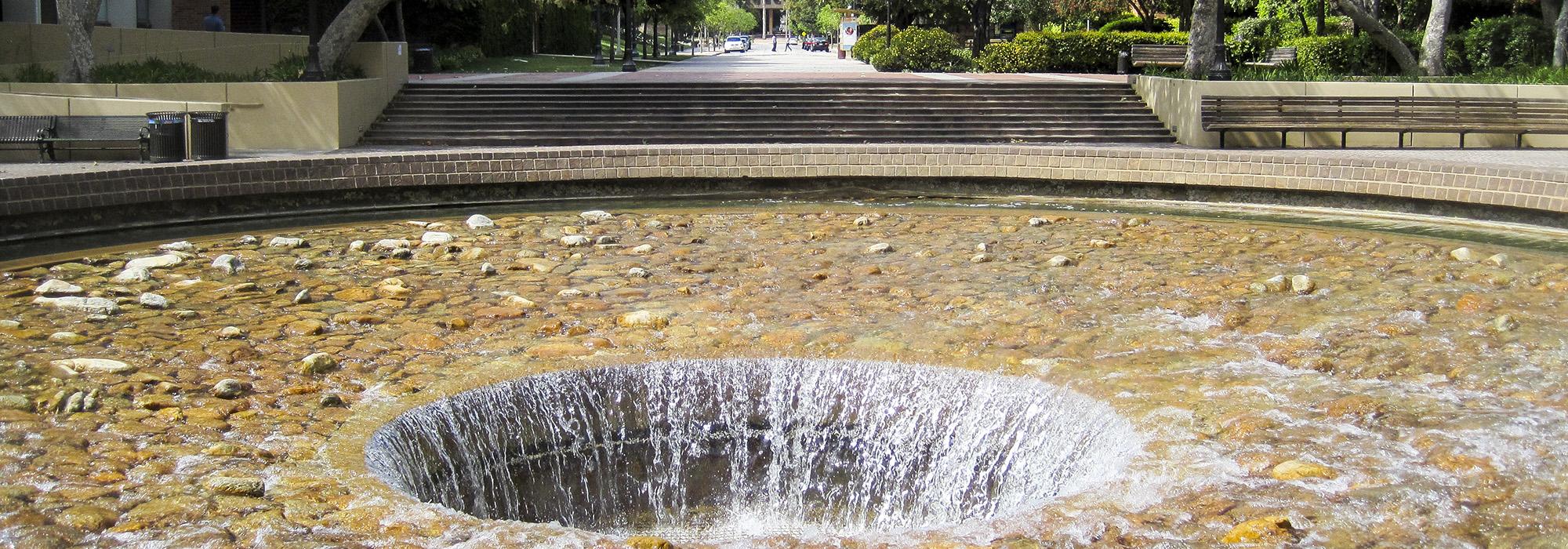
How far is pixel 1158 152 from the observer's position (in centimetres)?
1317

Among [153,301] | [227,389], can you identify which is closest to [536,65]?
[153,301]

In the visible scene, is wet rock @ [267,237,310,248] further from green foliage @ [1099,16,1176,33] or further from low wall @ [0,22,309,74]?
green foliage @ [1099,16,1176,33]

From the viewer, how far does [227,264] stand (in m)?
9.30

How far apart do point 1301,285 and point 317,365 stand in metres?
5.71

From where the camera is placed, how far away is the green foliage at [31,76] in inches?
712

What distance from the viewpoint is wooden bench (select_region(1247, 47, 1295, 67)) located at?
2702cm

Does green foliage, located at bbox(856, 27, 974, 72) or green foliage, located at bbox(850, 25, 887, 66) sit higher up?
green foliage, located at bbox(850, 25, 887, 66)

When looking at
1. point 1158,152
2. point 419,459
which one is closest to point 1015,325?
point 419,459

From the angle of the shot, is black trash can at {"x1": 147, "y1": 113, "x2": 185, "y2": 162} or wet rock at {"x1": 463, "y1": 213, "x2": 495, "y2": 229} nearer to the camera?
wet rock at {"x1": 463, "y1": 213, "x2": 495, "y2": 229}

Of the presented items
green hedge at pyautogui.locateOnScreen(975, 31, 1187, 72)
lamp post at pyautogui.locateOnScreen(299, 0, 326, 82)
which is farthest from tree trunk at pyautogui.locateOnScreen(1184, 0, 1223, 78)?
lamp post at pyautogui.locateOnScreen(299, 0, 326, 82)

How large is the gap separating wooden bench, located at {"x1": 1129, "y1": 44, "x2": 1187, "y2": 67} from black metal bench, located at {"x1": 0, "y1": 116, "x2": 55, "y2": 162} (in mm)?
19460

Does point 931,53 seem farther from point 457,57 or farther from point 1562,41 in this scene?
point 1562,41

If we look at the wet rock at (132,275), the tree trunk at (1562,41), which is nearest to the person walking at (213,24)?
the wet rock at (132,275)

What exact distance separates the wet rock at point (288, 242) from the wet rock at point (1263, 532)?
303 inches
